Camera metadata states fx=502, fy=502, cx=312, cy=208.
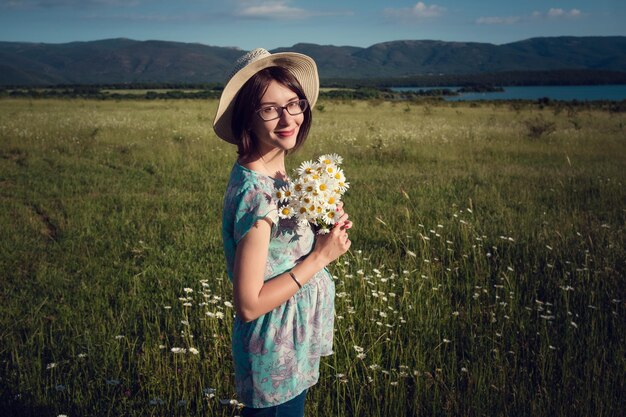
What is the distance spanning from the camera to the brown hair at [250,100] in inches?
69.3

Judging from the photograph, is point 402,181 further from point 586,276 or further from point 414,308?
point 414,308

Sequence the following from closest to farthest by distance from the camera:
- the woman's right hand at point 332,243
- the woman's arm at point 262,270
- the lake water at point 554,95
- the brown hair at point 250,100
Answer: the woman's arm at point 262,270 → the woman's right hand at point 332,243 → the brown hair at point 250,100 → the lake water at point 554,95

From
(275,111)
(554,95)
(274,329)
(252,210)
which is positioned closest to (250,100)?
(275,111)

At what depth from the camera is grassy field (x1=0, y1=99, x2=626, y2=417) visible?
9.59ft

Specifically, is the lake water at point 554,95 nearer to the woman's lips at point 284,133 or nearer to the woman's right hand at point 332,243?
the woman's lips at point 284,133

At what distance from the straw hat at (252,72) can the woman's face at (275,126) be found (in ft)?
0.29

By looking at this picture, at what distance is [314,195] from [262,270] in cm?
28

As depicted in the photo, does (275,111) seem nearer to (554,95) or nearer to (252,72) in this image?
(252,72)

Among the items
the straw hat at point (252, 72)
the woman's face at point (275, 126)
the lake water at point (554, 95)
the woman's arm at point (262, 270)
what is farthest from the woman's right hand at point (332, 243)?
the lake water at point (554, 95)

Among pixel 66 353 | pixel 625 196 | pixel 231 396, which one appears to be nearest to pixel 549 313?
pixel 231 396

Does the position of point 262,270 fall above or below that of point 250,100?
below

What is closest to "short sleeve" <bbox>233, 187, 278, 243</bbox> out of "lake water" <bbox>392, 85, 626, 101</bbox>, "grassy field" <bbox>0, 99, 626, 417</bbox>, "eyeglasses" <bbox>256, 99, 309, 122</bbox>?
"eyeglasses" <bbox>256, 99, 309, 122</bbox>

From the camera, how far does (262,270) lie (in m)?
1.54

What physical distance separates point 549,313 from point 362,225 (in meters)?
3.06
